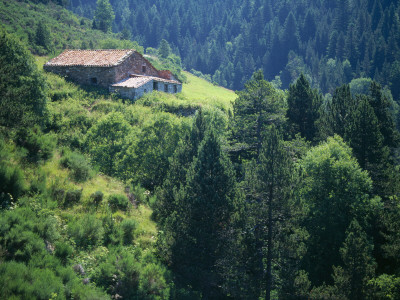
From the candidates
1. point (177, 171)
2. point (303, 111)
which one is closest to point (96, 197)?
point (177, 171)

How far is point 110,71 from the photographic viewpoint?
37781 mm

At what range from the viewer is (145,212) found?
2139cm

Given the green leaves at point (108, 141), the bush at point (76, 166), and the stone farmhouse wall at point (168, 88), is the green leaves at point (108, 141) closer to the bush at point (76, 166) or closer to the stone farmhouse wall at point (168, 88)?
the bush at point (76, 166)

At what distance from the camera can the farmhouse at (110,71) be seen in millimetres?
37041

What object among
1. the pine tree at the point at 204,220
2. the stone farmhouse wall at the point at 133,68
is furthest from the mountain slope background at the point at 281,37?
the pine tree at the point at 204,220

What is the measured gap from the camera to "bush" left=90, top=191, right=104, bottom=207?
60.9 ft

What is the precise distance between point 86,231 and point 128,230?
8.79 ft

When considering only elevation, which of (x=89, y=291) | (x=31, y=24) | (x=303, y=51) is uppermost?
(x=303, y=51)

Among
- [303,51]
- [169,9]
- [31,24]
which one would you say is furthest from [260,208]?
[169,9]

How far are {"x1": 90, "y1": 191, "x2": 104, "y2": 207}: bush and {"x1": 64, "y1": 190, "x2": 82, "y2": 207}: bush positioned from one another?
91 cm

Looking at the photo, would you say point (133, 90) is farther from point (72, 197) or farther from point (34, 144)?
point (72, 197)

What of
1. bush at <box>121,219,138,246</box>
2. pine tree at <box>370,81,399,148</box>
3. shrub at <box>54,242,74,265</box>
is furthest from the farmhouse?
pine tree at <box>370,81,399,148</box>

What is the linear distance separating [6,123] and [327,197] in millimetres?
21208

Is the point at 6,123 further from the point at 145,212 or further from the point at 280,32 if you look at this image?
the point at 280,32
